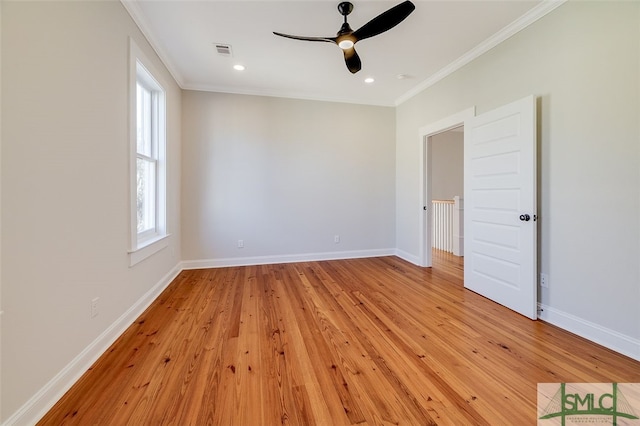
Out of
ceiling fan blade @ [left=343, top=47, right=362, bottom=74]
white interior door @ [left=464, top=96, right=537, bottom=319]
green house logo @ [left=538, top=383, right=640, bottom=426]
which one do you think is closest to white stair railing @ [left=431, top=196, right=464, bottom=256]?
white interior door @ [left=464, top=96, right=537, bottom=319]

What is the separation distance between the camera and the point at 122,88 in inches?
83.0

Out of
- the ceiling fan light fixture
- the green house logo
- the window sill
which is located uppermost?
the ceiling fan light fixture

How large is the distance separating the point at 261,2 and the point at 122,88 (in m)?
1.38

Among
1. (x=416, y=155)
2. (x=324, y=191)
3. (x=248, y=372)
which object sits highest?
(x=416, y=155)

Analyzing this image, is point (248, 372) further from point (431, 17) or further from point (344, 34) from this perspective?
point (431, 17)

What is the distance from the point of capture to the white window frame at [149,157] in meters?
2.25

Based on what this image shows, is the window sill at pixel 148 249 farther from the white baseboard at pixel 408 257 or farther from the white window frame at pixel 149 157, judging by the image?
the white baseboard at pixel 408 257

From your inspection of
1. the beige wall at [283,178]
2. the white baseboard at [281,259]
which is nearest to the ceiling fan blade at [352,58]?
the beige wall at [283,178]

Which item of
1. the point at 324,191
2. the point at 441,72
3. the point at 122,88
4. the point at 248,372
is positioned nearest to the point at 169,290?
the point at 248,372

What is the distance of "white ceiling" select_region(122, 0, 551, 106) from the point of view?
7.45 feet

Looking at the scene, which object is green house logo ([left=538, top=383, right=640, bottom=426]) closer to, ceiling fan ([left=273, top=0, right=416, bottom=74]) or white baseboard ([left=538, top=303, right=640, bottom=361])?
white baseboard ([left=538, top=303, right=640, bottom=361])

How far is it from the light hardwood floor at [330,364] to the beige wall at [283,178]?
1426mm

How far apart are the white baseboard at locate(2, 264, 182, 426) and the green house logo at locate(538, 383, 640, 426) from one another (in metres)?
2.50

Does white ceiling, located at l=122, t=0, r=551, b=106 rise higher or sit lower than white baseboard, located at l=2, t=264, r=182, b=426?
higher
